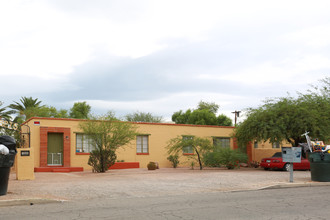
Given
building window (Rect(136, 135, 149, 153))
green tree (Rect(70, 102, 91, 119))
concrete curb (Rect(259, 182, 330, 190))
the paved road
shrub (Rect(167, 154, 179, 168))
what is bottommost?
concrete curb (Rect(259, 182, 330, 190))

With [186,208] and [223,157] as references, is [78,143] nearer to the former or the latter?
[223,157]

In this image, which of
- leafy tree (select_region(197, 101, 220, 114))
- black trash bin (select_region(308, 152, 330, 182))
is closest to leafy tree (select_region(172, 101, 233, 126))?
leafy tree (select_region(197, 101, 220, 114))

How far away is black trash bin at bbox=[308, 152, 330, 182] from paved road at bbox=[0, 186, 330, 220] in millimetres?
4561

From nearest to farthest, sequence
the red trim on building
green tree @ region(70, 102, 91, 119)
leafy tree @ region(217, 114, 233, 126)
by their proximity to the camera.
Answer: the red trim on building, green tree @ region(70, 102, 91, 119), leafy tree @ region(217, 114, 233, 126)

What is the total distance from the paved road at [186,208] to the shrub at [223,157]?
42.1 ft

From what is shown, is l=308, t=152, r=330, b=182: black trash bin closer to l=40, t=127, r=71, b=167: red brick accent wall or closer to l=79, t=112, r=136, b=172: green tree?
l=79, t=112, r=136, b=172: green tree

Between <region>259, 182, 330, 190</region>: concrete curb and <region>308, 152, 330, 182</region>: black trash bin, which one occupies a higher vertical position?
<region>308, 152, 330, 182</region>: black trash bin

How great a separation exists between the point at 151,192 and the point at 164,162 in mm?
16595

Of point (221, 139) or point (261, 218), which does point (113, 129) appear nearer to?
point (221, 139)

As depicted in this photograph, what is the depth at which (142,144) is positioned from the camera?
28453mm

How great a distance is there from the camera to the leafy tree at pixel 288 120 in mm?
22969

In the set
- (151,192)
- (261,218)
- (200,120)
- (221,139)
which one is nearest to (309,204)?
(261,218)

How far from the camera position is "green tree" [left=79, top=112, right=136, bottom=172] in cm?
2152

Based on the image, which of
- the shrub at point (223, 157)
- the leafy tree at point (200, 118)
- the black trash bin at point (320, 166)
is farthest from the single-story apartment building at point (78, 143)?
the leafy tree at point (200, 118)
